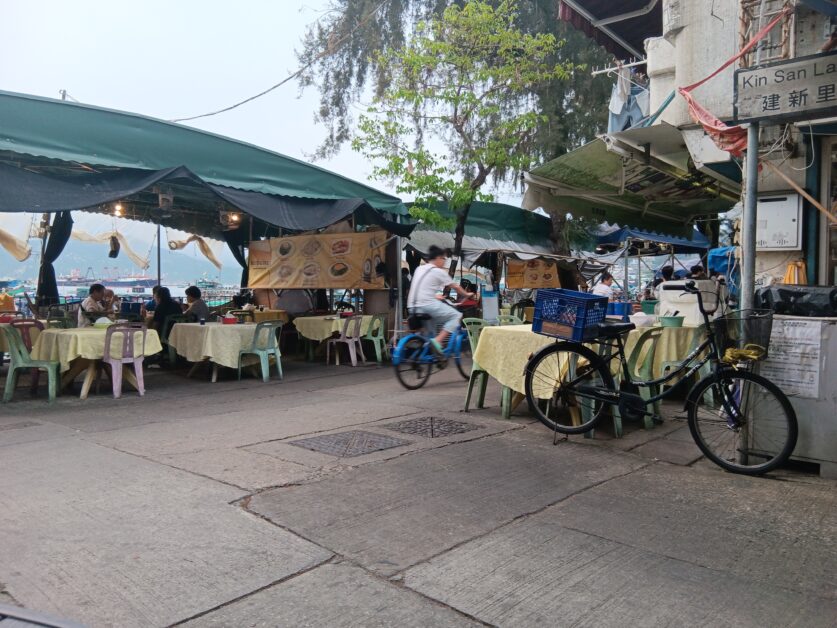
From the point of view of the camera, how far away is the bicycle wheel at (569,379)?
5.52m

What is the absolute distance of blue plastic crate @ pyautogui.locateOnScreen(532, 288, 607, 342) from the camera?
5.22 m

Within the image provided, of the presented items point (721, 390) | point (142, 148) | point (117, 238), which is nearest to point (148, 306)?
point (117, 238)

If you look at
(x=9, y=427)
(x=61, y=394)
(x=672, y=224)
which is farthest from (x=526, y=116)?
(x=9, y=427)

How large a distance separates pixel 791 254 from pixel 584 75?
1326cm

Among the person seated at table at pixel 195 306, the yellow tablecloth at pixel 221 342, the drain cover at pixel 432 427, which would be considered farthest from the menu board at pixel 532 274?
the drain cover at pixel 432 427

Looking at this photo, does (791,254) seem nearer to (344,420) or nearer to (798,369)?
(798,369)

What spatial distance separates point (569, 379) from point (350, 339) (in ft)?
22.1

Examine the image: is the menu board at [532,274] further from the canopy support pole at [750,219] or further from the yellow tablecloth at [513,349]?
the canopy support pole at [750,219]

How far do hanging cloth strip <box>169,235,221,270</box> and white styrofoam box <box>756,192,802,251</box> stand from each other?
1456 centimetres

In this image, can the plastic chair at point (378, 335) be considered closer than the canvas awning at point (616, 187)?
No

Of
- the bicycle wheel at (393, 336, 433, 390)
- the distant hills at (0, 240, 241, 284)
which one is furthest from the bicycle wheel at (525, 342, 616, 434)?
the distant hills at (0, 240, 241, 284)

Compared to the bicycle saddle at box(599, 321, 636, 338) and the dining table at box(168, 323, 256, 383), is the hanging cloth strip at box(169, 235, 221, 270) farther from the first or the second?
the bicycle saddle at box(599, 321, 636, 338)

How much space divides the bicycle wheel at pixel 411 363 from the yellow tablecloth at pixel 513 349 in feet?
5.69

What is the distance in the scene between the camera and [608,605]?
9.29 ft
